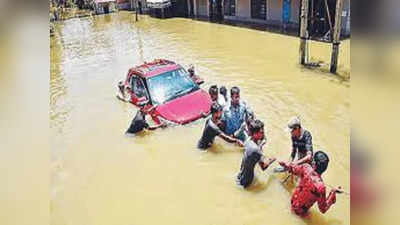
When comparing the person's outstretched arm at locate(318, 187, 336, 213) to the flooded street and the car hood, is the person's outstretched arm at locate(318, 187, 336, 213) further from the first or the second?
the car hood

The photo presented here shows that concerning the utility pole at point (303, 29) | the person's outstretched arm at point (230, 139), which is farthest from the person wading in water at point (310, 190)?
the utility pole at point (303, 29)

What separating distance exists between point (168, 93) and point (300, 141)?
14.0 feet

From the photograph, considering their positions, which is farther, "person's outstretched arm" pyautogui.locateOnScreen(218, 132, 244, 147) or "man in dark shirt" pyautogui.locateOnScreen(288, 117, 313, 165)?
"person's outstretched arm" pyautogui.locateOnScreen(218, 132, 244, 147)

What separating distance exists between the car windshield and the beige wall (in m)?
13.8

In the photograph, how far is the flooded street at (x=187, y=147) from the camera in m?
6.58

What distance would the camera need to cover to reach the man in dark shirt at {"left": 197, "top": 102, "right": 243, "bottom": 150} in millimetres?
8211

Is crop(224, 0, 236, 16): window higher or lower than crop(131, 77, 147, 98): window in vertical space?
higher

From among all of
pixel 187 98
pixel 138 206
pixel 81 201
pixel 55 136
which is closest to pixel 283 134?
pixel 187 98

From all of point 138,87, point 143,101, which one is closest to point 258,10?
point 138,87

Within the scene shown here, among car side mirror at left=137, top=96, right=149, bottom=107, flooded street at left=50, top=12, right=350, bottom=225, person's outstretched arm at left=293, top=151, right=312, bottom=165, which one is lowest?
flooded street at left=50, top=12, right=350, bottom=225

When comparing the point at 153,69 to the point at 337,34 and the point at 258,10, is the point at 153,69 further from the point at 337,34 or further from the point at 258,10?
the point at 258,10

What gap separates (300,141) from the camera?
6695 mm

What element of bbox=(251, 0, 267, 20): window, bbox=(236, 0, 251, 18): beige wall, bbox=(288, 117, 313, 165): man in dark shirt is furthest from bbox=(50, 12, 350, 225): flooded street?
bbox=(236, 0, 251, 18): beige wall
